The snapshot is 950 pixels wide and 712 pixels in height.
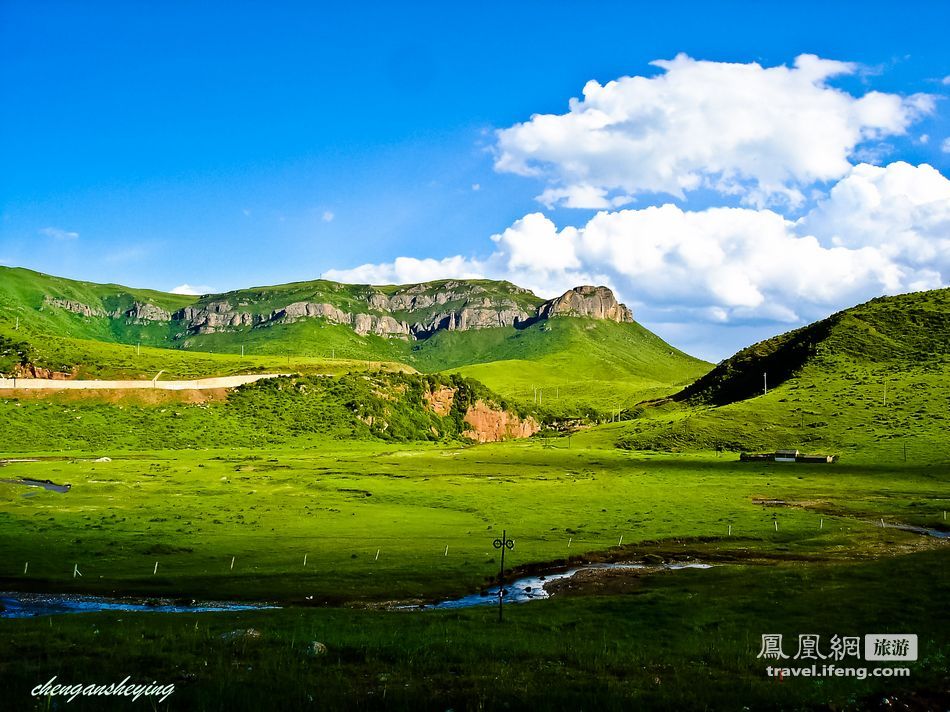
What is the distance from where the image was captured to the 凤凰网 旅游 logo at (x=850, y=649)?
22.8m

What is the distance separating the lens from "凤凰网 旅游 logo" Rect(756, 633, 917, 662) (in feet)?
74.8

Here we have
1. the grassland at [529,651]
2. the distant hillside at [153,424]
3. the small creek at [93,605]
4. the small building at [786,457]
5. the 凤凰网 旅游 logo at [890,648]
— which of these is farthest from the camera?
the distant hillside at [153,424]

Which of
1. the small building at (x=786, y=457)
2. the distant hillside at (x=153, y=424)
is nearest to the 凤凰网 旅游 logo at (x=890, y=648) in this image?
the small building at (x=786, y=457)

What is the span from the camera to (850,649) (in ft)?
85.5

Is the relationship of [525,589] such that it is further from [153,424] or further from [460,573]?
[153,424]

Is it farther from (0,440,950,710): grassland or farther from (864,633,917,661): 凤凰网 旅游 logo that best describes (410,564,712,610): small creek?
(864,633,917,661): 凤凰网 旅游 logo

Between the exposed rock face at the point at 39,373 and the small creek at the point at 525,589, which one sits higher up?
the exposed rock face at the point at 39,373

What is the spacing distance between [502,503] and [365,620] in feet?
207

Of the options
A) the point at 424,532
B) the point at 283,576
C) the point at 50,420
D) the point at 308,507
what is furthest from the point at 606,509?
the point at 50,420

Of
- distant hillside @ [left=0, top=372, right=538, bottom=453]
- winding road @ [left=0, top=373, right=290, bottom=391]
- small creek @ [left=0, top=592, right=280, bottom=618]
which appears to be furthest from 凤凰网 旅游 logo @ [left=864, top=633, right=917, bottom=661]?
winding road @ [left=0, top=373, right=290, bottom=391]

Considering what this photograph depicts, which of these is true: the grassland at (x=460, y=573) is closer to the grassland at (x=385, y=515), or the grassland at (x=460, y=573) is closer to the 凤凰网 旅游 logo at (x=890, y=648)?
the grassland at (x=385, y=515)

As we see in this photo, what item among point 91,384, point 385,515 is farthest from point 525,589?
point 91,384

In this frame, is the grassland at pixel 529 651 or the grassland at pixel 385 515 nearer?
the grassland at pixel 529 651

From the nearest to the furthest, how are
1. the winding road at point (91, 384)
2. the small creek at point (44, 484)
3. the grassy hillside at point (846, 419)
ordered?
the small creek at point (44, 484), the grassy hillside at point (846, 419), the winding road at point (91, 384)
